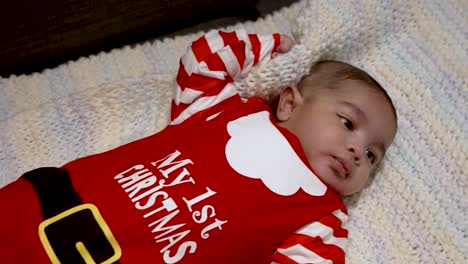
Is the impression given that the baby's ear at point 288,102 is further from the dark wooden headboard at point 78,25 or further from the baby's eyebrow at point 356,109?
the dark wooden headboard at point 78,25

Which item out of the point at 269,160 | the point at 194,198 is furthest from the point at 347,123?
the point at 194,198

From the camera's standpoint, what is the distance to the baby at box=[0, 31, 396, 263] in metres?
0.91

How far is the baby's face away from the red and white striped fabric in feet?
0.22

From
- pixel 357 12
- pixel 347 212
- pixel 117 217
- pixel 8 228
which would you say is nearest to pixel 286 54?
pixel 357 12

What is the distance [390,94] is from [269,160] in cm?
35

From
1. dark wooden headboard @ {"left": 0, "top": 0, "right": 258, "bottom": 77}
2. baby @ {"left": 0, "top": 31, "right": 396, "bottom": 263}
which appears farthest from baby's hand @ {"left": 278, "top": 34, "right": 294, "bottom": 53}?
dark wooden headboard @ {"left": 0, "top": 0, "right": 258, "bottom": 77}

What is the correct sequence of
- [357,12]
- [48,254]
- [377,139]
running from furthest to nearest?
[357,12]
[377,139]
[48,254]

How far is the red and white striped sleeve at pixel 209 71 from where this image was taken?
3.64ft

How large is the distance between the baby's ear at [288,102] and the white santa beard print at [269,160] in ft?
0.23

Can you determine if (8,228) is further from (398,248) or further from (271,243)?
(398,248)

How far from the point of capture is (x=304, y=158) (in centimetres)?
104

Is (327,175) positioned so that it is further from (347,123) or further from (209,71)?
(209,71)

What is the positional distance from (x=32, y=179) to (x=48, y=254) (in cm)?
13

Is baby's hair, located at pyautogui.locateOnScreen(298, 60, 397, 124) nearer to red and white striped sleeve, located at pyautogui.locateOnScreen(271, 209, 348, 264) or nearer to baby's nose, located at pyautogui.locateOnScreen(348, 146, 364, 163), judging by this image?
baby's nose, located at pyautogui.locateOnScreen(348, 146, 364, 163)
